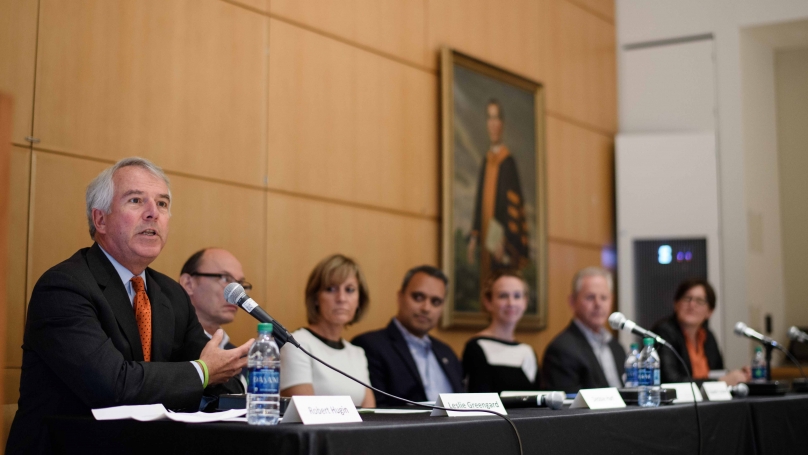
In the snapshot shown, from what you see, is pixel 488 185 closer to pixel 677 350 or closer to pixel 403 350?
pixel 677 350

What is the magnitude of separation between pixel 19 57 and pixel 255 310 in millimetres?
Answer: 2119

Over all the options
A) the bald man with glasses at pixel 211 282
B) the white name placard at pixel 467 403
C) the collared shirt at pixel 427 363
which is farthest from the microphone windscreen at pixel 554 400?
the collared shirt at pixel 427 363

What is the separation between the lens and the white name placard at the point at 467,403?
2170 millimetres

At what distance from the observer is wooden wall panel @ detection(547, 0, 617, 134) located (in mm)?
7004

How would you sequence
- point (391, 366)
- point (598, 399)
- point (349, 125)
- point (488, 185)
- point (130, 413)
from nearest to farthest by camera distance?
point (130, 413) < point (598, 399) < point (391, 366) < point (349, 125) < point (488, 185)

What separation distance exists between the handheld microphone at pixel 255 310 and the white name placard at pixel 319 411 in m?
0.23

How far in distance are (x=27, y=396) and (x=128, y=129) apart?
195cm

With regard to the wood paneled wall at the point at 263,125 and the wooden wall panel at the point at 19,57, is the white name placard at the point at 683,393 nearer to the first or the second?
the wood paneled wall at the point at 263,125

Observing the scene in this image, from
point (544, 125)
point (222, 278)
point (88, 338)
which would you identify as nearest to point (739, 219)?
point (544, 125)

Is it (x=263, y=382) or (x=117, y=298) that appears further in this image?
(x=117, y=298)

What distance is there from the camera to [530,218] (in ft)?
21.0

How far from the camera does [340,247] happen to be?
5035 mm

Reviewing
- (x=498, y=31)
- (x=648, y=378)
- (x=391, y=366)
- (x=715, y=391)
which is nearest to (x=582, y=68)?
(x=498, y=31)

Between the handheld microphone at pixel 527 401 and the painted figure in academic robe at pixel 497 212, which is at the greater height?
the painted figure in academic robe at pixel 497 212
